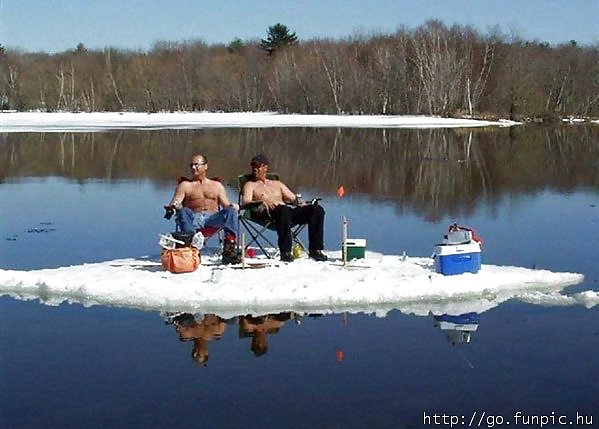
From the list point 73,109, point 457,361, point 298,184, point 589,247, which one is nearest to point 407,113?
point 73,109

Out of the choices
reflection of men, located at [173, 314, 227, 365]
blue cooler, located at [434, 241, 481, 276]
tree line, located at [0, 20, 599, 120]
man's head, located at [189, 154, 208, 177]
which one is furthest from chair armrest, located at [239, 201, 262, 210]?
tree line, located at [0, 20, 599, 120]

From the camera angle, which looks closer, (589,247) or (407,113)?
(589,247)

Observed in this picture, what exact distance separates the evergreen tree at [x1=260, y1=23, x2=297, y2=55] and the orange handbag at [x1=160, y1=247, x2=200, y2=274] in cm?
9334

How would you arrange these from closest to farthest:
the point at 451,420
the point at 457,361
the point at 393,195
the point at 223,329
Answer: the point at 451,420 < the point at 457,361 < the point at 223,329 < the point at 393,195

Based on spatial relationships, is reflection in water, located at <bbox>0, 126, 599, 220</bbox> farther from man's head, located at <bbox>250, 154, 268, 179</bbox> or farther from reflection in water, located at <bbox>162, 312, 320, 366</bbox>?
reflection in water, located at <bbox>162, 312, 320, 366</bbox>

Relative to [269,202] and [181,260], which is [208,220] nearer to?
[269,202]

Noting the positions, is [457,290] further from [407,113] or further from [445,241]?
[407,113]

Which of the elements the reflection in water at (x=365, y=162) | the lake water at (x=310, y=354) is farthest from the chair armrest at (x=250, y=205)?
the reflection in water at (x=365, y=162)

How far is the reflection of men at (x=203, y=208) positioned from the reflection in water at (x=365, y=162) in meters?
4.68

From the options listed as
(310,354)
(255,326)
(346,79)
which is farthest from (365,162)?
(346,79)

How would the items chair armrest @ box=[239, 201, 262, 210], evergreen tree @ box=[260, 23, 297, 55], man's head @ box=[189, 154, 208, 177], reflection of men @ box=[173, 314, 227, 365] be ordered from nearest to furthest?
reflection of men @ box=[173, 314, 227, 365] → chair armrest @ box=[239, 201, 262, 210] → man's head @ box=[189, 154, 208, 177] → evergreen tree @ box=[260, 23, 297, 55]

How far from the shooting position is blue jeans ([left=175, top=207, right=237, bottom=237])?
9523mm

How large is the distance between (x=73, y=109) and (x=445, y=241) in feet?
261

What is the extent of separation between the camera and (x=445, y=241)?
29.7 ft
